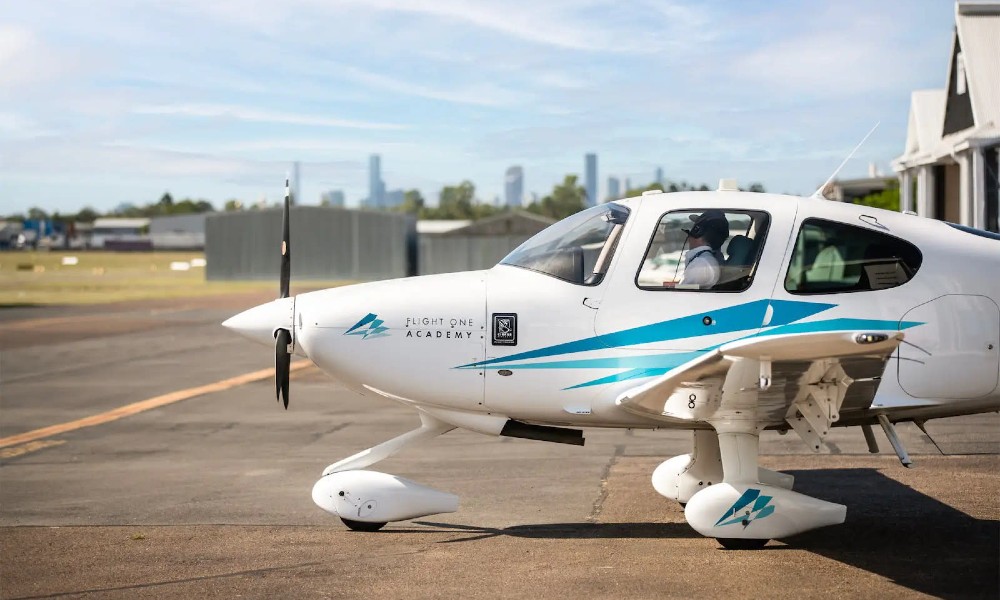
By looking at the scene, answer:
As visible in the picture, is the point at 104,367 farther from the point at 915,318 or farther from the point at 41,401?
the point at 915,318

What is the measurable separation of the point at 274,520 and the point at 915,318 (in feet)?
15.8

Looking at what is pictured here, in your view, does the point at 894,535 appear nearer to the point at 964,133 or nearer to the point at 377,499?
the point at 377,499

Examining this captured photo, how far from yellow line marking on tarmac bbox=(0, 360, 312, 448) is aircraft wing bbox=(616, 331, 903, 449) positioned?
26.7 ft

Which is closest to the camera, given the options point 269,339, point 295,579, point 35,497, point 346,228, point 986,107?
point 295,579

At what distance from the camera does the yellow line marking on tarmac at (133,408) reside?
40.3ft

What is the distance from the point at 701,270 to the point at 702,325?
377 millimetres

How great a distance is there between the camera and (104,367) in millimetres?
19766

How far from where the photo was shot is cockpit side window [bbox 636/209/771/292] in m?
7.14

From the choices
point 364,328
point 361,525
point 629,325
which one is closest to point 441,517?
point 361,525

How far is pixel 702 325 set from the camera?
711 centimetres

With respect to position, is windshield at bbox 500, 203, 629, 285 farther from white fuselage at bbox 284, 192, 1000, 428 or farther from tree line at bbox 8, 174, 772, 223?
tree line at bbox 8, 174, 772, 223

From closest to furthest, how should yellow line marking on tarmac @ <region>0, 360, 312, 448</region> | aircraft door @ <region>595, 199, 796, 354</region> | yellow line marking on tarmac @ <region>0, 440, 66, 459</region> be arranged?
aircraft door @ <region>595, 199, 796, 354</region>
yellow line marking on tarmac @ <region>0, 440, 66, 459</region>
yellow line marking on tarmac @ <region>0, 360, 312, 448</region>

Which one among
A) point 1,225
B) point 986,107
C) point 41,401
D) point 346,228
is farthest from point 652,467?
point 1,225

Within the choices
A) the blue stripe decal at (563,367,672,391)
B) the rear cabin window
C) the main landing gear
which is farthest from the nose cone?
the rear cabin window
